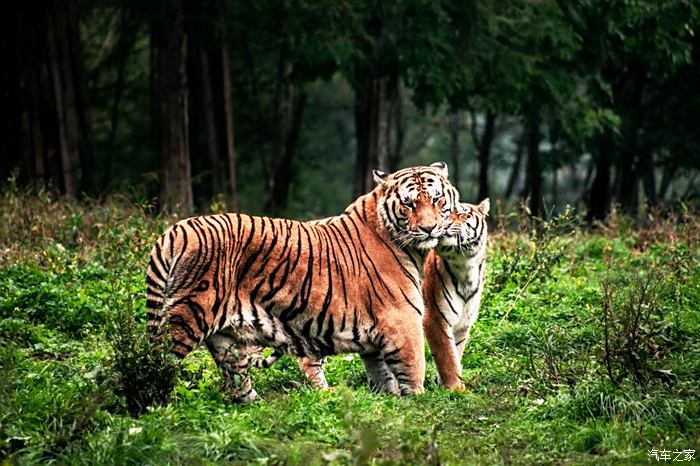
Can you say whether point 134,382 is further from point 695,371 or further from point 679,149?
point 679,149

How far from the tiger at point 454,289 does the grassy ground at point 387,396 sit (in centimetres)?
26

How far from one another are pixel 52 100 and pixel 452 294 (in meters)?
11.1

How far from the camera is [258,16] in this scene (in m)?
18.2

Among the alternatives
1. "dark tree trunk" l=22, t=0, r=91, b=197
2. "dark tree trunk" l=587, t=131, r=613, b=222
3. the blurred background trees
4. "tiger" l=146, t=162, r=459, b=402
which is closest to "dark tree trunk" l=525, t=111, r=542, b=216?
the blurred background trees

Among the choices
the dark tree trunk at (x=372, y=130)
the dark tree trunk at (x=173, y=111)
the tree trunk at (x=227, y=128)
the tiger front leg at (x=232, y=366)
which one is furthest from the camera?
the dark tree trunk at (x=372, y=130)

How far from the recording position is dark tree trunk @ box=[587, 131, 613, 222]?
74.5 feet

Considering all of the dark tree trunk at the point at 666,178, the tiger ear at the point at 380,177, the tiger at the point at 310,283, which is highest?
the tiger ear at the point at 380,177

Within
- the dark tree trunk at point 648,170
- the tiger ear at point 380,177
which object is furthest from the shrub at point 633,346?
the dark tree trunk at point 648,170

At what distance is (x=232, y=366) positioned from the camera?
7418 mm

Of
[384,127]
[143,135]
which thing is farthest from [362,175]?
[143,135]

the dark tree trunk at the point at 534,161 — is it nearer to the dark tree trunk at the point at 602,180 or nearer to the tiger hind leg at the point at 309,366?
the dark tree trunk at the point at 602,180
